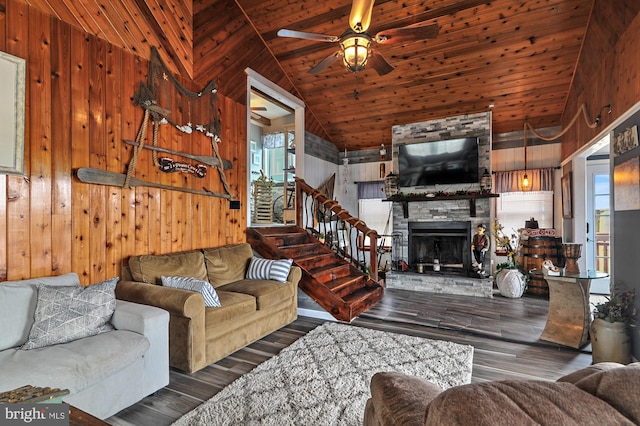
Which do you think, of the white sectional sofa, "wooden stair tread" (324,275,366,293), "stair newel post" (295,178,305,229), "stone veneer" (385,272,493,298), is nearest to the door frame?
"stone veneer" (385,272,493,298)

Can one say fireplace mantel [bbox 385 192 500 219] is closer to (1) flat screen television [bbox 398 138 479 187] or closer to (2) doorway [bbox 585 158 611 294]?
(1) flat screen television [bbox 398 138 479 187]

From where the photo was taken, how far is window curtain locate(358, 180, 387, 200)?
299 inches

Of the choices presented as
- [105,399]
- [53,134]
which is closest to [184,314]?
[105,399]

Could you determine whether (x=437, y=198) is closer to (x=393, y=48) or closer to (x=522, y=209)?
(x=522, y=209)

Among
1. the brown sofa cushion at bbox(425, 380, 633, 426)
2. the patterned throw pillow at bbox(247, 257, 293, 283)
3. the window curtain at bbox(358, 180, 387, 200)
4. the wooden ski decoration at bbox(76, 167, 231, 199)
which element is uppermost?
the window curtain at bbox(358, 180, 387, 200)

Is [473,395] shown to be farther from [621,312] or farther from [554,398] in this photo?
[621,312]

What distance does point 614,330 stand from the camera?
2.76m

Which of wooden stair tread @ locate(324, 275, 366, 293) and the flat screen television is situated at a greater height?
the flat screen television

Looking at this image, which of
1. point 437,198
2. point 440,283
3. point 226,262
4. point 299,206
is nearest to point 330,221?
point 299,206

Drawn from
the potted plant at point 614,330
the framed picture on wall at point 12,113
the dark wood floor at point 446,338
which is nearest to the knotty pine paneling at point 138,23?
the framed picture on wall at point 12,113

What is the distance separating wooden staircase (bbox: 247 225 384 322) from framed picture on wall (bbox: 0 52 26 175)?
278cm

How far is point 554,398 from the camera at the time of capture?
2.05 ft

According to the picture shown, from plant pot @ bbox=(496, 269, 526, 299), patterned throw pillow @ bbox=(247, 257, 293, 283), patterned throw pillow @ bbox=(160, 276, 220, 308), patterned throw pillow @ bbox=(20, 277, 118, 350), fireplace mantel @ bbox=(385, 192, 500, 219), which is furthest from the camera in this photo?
fireplace mantel @ bbox=(385, 192, 500, 219)

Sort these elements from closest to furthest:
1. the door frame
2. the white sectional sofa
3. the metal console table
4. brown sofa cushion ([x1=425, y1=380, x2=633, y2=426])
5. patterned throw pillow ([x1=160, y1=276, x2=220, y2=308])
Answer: brown sofa cushion ([x1=425, y1=380, x2=633, y2=426]) < the white sectional sofa < patterned throw pillow ([x1=160, y1=276, x2=220, y2=308]) < the metal console table < the door frame
